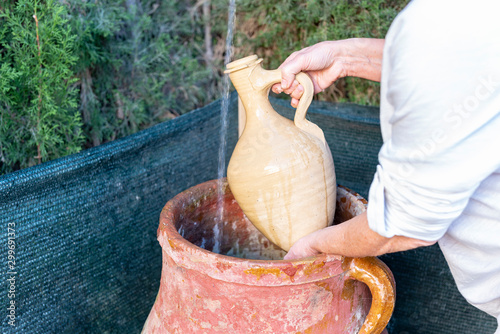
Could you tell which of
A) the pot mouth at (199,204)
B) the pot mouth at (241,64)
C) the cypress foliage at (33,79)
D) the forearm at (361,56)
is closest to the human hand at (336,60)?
the forearm at (361,56)

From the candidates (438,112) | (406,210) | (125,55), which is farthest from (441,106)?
(125,55)

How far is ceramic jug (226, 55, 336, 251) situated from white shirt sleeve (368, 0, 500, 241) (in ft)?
1.31

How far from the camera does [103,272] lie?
1688 millimetres

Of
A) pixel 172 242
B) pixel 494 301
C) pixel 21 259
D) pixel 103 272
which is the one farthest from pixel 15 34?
pixel 494 301

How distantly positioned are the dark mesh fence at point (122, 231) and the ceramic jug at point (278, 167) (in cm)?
60

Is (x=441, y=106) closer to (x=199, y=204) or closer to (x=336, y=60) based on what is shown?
(x=336, y=60)

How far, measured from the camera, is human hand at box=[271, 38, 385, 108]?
1.33 meters

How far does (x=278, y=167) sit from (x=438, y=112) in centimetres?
51

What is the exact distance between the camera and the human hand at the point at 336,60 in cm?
133

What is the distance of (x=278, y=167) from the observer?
1.20 meters

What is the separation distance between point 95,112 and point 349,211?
1.32 m

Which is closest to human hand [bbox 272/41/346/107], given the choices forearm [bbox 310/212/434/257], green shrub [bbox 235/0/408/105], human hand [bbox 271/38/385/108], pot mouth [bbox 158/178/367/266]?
human hand [bbox 271/38/385/108]

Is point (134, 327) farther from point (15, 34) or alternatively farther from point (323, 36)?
point (323, 36)

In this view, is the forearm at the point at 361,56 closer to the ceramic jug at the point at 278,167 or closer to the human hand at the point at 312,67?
the human hand at the point at 312,67
